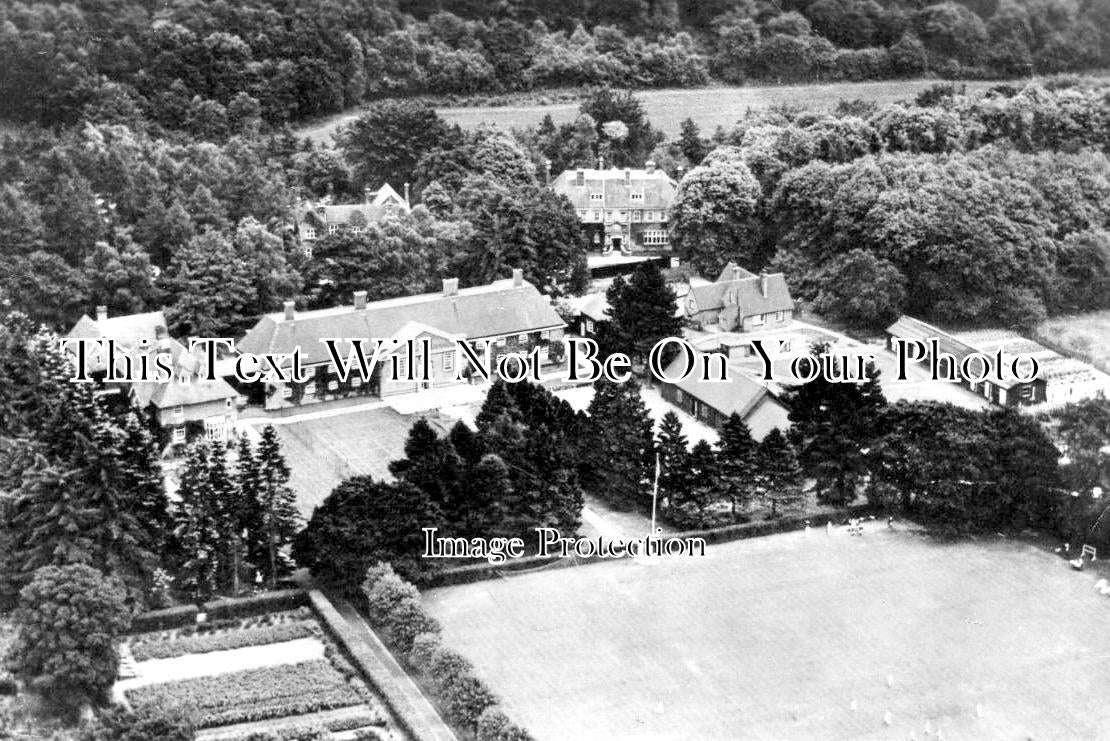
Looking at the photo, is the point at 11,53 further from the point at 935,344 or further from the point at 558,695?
the point at 558,695

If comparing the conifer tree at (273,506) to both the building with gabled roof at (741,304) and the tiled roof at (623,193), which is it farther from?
the tiled roof at (623,193)

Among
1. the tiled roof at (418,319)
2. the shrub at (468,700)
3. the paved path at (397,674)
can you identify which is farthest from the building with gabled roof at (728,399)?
the shrub at (468,700)

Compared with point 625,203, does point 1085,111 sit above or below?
above

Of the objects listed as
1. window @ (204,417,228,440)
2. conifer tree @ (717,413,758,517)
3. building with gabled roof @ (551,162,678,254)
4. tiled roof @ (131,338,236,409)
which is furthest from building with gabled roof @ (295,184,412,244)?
conifer tree @ (717,413,758,517)

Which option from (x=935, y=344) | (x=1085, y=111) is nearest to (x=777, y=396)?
(x=935, y=344)

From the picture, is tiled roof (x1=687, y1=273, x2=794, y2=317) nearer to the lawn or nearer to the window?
the lawn

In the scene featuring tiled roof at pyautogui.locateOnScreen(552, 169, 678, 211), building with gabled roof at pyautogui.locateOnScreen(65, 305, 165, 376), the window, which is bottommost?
the window
